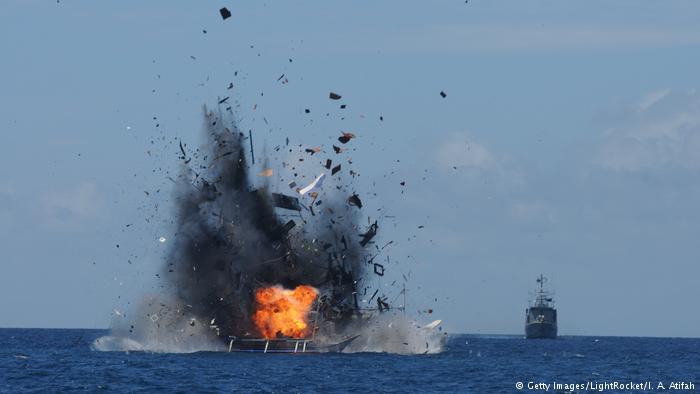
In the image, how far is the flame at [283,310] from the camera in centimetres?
13550

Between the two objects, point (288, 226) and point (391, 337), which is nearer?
point (288, 226)

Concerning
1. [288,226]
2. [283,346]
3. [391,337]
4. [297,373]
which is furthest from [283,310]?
[297,373]

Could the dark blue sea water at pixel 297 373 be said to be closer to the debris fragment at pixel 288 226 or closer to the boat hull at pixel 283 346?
the boat hull at pixel 283 346

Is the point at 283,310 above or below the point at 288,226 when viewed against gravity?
below

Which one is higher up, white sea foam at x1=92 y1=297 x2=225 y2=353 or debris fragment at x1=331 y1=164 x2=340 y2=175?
debris fragment at x1=331 y1=164 x2=340 y2=175

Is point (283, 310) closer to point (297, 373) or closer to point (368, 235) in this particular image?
point (368, 235)

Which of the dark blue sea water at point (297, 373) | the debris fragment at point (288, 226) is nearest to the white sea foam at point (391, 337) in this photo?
the dark blue sea water at point (297, 373)

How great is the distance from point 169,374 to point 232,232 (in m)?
34.5

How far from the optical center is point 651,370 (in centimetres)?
13825

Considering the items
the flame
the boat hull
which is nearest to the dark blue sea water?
the boat hull

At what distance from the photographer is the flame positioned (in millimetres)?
135500

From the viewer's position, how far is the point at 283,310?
446ft

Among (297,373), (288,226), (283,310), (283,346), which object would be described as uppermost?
(288,226)

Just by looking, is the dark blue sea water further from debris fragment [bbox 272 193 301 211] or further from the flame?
debris fragment [bbox 272 193 301 211]
